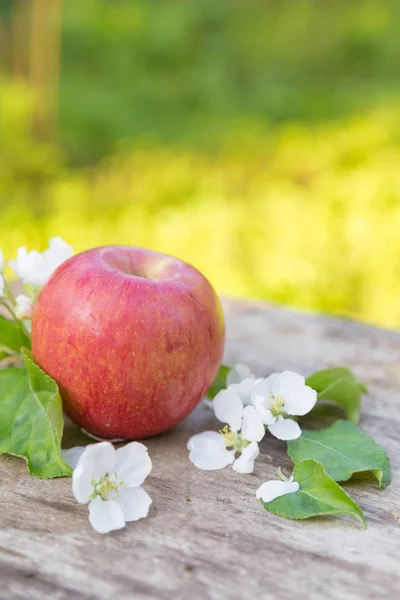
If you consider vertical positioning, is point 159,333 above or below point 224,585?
above

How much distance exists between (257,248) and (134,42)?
2.38m

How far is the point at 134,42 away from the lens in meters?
4.79

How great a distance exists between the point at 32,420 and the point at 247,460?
29 cm

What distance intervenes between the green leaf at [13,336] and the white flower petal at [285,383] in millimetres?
382

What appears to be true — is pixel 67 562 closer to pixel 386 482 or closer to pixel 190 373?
pixel 190 373

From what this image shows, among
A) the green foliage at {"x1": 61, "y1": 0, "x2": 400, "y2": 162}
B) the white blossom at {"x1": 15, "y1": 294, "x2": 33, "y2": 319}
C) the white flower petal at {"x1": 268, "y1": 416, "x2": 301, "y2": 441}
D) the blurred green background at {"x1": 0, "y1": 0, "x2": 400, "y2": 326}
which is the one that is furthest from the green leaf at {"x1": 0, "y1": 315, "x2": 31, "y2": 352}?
the green foliage at {"x1": 61, "y1": 0, "x2": 400, "y2": 162}

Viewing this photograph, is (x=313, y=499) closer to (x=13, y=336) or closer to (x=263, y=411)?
(x=263, y=411)

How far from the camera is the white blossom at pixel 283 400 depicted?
38.7 inches

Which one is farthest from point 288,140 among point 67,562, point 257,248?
point 67,562

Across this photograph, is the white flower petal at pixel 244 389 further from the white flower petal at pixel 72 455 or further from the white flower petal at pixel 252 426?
the white flower petal at pixel 72 455

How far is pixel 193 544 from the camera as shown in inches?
31.2

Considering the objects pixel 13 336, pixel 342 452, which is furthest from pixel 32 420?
pixel 342 452

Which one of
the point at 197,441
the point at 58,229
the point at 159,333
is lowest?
the point at 58,229

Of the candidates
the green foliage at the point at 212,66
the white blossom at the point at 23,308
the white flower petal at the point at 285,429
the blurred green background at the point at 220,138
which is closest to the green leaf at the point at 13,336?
the white blossom at the point at 23,308
